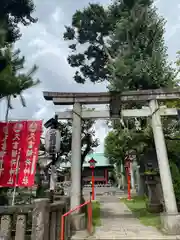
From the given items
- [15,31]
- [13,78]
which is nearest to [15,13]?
[15,31]

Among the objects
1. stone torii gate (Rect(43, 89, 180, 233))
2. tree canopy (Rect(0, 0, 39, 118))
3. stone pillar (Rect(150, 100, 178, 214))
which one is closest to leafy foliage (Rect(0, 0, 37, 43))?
tree canopy (Rect(0, 0, 39, 118))

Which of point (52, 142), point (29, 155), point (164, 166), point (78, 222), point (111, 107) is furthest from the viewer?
point (111, 107)

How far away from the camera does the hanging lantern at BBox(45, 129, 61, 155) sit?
18.0ft

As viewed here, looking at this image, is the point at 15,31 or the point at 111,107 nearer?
the point at 111,107

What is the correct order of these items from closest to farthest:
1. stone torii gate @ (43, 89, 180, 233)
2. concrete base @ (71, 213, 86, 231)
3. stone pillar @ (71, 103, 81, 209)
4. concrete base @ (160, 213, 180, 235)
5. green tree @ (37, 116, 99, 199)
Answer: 1. concrete base @ (160, 213, 180, 235)
2. concrete base @ (71, 213, 86, 231)
3. stone pillar @ (71, 103, 81, 209)
4. stone torii gate @ (43, 89, 180, 233)
5. green tree @ (37, 116, 99, 199)

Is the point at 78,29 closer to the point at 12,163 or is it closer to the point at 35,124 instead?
the point at 35,124

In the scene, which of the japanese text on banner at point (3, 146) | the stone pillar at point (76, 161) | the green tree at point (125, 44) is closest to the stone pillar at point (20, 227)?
the japanese text on banner at point (3, 146)

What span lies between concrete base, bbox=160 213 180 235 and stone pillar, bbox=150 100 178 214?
20 cm

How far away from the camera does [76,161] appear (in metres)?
6.88

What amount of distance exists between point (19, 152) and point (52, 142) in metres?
1.12

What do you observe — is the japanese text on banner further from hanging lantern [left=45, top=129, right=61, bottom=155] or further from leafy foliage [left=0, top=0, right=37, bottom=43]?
leafy foliage [left=0, top=0, right=37, bottom=43]

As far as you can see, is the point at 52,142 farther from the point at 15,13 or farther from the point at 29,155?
the point at 15,13

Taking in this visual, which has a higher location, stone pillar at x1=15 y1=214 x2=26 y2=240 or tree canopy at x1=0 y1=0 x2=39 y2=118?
tree canopy at x1=0 y1=0 x2=39 y2=118

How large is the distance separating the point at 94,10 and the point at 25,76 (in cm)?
935
